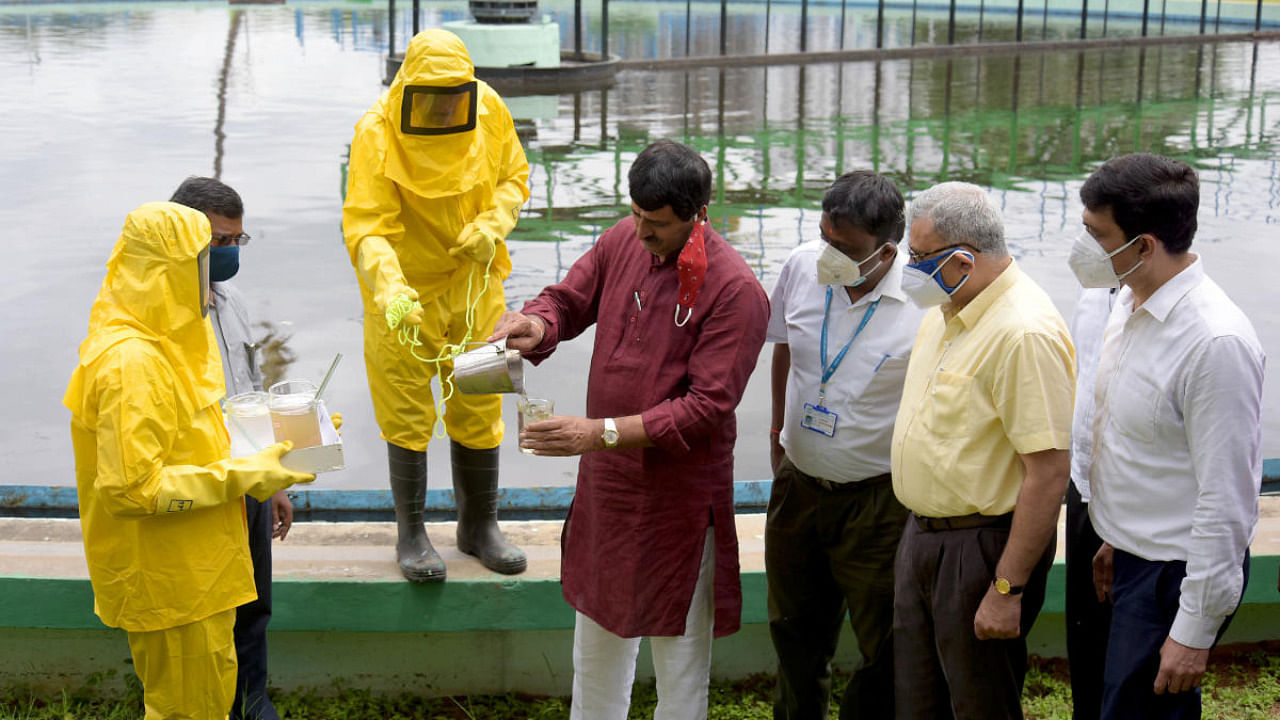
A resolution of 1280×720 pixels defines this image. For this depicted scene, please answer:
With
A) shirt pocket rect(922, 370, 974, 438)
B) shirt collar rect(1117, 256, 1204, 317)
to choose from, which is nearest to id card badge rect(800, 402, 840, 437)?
shirt pocket rect(922, 370, 974, 438)

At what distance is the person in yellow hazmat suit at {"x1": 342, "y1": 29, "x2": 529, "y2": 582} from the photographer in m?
3.33

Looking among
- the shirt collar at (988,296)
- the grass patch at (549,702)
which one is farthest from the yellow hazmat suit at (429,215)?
the shirt collar at (988,296)

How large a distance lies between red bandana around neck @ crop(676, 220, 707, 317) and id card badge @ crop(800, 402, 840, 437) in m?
0.46

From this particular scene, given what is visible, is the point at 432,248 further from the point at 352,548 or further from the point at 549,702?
the point at 549,702

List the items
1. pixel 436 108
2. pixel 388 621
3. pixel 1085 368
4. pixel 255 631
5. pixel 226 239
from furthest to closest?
pixel 388 621
pixel 436 108
pixel 255 631
pixel 226 239
pixel 1085 368

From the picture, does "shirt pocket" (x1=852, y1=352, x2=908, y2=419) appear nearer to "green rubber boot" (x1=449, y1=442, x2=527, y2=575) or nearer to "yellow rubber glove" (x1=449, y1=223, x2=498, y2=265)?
"yellow rubber glove" (x1=449, y1=223, x2=498, y2=265)

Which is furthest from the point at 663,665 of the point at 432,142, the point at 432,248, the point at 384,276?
the point at 432,142

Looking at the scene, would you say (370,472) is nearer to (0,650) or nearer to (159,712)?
(0,650)

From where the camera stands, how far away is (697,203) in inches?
105

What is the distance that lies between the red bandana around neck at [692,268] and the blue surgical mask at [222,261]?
1.14m

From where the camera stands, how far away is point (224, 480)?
253 centimetres

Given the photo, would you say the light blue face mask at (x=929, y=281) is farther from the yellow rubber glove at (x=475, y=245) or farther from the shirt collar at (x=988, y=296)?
the yellow rubber glove at (x=475, y=245)

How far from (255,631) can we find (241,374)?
2.20ft

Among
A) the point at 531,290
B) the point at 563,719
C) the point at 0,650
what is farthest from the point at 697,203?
the point at 531,290
